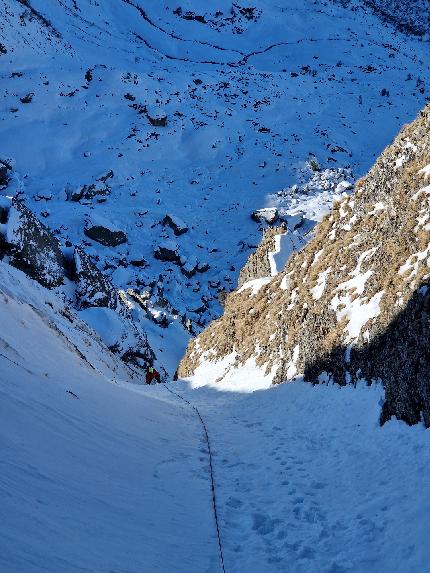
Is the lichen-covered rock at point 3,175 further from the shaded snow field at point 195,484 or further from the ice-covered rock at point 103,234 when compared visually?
the shaded snow field at point 195,484

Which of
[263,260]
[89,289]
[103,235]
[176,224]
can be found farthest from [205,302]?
[103,235]

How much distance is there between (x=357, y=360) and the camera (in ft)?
34.4

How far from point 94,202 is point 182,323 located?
38.5 ft

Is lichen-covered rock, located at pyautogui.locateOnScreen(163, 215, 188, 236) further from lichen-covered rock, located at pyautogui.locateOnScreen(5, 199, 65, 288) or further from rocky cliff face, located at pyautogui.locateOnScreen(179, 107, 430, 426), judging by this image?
rocky cliff face, located at pyautogui.locateOnScreen(179, 107, 430, 426)

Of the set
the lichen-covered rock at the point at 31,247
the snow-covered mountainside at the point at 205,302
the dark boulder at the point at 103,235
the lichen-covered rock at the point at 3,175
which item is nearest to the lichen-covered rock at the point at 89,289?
the snow-covered mountainside at the point at 205,302

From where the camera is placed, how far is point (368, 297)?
1161 cm

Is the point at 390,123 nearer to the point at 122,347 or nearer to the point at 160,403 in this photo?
the point at 122,347

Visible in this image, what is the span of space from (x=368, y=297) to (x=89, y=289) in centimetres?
1828

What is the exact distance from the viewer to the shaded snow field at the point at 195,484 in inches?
201

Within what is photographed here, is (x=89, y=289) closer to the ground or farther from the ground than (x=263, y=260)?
closer to the ground

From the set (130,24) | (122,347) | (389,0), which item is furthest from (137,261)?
(389,0)

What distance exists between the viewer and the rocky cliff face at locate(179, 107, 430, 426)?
8.73 metres

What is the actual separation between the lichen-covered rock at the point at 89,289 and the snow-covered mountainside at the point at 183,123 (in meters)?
3.36

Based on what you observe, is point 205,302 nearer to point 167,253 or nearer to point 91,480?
point 167,253
